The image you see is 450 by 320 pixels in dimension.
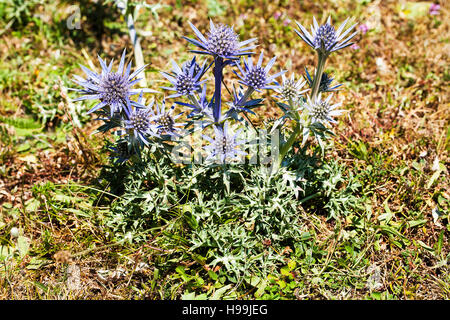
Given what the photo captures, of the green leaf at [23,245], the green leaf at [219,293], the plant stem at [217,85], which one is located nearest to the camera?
the plant stem at [217,85]

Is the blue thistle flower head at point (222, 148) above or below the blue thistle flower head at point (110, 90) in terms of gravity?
below

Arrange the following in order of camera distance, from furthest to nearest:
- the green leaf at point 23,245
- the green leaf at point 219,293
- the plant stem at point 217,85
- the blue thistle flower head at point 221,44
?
the green leaf at point 23,245
the green leaf at point 219,293
the plant stem at point 217,85
the blue thistle flower head at point 221,44

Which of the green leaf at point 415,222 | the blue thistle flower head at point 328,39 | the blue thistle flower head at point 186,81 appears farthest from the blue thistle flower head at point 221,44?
the green leaf at point 415,222

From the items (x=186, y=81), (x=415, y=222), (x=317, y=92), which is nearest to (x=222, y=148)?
(x=186, y=81)

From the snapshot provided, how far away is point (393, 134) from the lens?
148 inches

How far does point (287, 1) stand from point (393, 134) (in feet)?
8.94

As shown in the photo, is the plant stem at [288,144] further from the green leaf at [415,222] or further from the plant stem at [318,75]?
the green leaf at [415,222]

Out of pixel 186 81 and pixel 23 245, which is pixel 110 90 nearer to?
pixel 186 81

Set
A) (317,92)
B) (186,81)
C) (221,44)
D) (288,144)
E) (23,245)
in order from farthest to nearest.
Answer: (23,245)
(288,144)
(317,92)
(186,81)
(221,44)

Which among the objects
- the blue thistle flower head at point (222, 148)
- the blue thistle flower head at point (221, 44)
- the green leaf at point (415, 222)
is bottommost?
the green leaf at point (415, 222)

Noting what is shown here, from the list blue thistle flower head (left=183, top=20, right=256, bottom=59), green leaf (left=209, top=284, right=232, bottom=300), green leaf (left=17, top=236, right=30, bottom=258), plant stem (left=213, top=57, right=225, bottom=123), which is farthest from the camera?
green leaf (left=17, top=236, right=30, bottom=258)

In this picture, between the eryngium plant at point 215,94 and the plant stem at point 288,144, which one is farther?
the plant stem at point 288,144

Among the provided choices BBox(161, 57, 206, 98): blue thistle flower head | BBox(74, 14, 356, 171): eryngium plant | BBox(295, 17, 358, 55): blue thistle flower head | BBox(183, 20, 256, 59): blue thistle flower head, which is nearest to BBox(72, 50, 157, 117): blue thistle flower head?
BBox(74, 14, 356, 171): eryngium plant

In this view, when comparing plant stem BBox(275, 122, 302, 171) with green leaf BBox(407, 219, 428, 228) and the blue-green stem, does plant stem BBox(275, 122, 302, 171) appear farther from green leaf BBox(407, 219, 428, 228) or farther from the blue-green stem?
green leaf BBox(407, 219, 428, 228)
